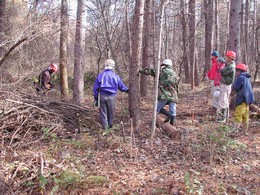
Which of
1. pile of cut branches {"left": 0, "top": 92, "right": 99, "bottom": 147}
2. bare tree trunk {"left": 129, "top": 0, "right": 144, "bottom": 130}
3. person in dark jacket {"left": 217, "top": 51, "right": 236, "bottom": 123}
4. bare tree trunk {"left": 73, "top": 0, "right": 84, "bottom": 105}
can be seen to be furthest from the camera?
bare tree trunk {"left": 73, "top": 0, "right": 84, "bottom": 105}

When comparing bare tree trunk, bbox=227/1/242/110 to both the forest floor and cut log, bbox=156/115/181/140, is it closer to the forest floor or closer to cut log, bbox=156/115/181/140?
the forest floor

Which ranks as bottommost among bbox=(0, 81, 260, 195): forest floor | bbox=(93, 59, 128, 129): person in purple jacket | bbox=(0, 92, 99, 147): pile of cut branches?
bbox=(0, 81, 260, 195): forest floor

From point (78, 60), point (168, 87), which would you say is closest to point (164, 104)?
point (168, 87)

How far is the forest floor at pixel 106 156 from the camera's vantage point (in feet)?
13.5

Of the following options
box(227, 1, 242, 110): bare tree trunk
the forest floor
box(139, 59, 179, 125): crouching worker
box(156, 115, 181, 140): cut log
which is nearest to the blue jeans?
box(139, 59, 179, 125): crouching worker

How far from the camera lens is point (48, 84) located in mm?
9195

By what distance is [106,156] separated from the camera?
5.27 m

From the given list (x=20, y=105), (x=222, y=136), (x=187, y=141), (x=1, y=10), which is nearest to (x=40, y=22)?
(x=20, y=105)

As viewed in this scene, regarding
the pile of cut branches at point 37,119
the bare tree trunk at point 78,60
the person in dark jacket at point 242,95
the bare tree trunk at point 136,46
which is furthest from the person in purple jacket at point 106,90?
the bare tree trunk at point 78,60

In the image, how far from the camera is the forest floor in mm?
4129

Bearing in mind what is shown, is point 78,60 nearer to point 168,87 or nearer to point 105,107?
point 105,107

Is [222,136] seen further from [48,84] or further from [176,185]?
[48,84]

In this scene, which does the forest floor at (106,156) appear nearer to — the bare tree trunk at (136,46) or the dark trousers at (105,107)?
the dark trousers at (105,107)

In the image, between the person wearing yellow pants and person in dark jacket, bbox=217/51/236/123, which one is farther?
person in dark jacket, bbox=217/51/236/123
